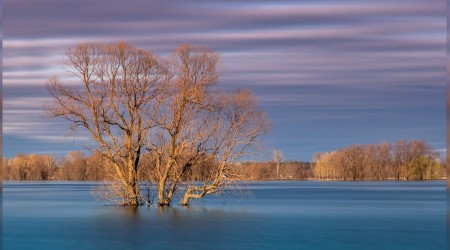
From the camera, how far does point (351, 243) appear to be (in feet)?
73.7

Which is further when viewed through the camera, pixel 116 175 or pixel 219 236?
pixel 116 175

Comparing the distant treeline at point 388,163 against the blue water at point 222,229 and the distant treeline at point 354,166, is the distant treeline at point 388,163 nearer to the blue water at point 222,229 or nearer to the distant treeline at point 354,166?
the distant treeline at point 354,166

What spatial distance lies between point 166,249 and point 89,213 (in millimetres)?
14313

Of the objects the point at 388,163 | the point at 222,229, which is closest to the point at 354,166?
the point at 388,163

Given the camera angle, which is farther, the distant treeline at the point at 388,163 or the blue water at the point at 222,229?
the distant treeline at the point at 388,163

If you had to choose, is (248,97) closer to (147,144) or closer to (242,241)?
(147,144)

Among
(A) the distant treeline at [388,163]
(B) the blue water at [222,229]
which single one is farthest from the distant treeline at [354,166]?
(B) the blue water at [222,229]

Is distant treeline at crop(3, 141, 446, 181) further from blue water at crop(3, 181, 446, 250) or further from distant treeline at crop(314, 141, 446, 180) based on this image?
blue water at crop(3, 181, 446, 250)

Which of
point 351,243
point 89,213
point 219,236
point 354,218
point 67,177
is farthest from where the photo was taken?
point 67,177

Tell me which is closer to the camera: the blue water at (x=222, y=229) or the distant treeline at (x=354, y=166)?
the blue water at (x=222, y=229)

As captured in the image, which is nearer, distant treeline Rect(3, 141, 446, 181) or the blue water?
the blue water

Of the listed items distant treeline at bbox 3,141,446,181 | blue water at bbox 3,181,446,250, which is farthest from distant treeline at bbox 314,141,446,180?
blue water at bbox 3,181,446,250

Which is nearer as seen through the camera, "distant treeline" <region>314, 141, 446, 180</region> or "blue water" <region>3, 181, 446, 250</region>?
"blue water" <region>3, 181, 446, 250</region>

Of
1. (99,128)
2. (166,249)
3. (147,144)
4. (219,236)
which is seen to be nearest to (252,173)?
(147,144)
